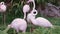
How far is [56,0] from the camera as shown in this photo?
5.52 m

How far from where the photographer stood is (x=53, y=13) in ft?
17.4

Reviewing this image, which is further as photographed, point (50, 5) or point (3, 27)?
point (50, 5)

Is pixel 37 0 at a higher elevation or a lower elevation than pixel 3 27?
higher

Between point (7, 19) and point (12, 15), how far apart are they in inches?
10.3

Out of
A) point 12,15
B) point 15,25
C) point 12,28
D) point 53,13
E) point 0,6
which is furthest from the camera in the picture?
point 53,13

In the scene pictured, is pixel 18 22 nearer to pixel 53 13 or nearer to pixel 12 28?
pixel 12 28

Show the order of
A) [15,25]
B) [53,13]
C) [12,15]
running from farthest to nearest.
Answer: [53,13] → [12,15] → [15,25]

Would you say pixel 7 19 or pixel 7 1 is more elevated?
pixel 7 1

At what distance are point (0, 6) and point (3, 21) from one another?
0.30 m

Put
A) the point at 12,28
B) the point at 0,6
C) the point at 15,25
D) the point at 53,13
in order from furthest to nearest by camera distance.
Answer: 1. the point at 53,13
2. the point at 0,6
3. the point at 12,28
4. the point at 15,25

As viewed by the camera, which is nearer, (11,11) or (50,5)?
(11,11)

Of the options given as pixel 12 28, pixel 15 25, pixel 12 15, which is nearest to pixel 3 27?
pixel 12 28

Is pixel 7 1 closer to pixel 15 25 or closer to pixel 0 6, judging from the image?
pixel 0 6

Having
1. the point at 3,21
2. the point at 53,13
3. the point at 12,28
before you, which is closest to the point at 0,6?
the point at 3,21
